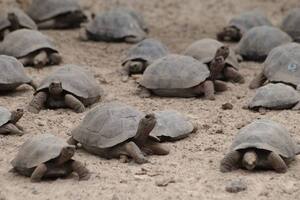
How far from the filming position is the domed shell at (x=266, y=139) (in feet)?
21.2

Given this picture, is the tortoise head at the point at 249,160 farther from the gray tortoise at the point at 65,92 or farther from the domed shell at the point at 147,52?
the domed shell at the point at 147,52

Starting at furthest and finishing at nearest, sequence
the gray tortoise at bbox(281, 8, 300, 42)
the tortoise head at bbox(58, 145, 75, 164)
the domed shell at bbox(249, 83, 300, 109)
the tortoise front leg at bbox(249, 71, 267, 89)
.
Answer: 1. the gray tortoise at bbox(281, 8, 300, 42)
2. the tortoise front leg at bbox(249, 71, 267, 89)
3. the domed shell at bbox(249, 83, 300, 109)
4. the tortoise head at bbox(58, 145, 75, 164)

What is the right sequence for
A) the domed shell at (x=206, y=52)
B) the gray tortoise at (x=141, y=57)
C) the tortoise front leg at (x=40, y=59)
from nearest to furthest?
the domed shell at (x=206, y=52) → the gray tortoise at (x=141, y=57) → the tortoise front leg at (x=40, y=59)

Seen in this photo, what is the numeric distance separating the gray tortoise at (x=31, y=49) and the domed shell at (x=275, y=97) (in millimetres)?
3241

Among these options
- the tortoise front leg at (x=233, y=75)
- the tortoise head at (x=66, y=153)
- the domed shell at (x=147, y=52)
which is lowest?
the tortoise front leg at (x=233, y=75)

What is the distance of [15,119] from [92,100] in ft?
4.71

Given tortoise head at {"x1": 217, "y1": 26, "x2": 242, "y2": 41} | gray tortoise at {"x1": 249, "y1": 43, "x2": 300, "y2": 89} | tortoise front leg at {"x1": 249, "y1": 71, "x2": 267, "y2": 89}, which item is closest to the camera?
gray tortoise at {"x1": 249, "y1": 43, "x2": 300, "y2": 89}

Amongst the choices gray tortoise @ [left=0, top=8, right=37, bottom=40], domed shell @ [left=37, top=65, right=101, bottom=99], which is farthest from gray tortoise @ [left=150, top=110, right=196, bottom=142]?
gray tortoise @ [left=0, top=8, right=37, bottom=40]

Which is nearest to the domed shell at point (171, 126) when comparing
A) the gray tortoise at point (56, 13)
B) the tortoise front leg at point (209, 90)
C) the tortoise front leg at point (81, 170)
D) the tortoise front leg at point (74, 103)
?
the tortoise front leg at point (81, 170)

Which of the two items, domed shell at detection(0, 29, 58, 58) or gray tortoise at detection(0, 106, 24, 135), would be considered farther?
domed shell at detection(0, 29, 58, 58)

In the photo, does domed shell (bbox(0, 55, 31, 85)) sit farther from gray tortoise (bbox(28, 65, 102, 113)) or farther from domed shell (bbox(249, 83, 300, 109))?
domed shell (bbox(249, 83, 300, 109))

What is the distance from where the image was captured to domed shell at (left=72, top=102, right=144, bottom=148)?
22.2 feet

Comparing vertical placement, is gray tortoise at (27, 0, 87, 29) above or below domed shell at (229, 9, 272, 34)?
below

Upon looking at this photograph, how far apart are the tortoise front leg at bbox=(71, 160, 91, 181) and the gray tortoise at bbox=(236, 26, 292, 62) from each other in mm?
5555
